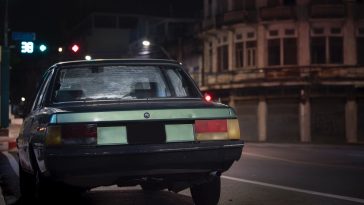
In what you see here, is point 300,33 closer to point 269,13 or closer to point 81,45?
point 269,13

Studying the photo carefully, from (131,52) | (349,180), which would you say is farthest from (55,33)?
(349,180)

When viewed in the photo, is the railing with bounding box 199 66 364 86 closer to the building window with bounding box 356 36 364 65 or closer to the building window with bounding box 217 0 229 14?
the building window with bounding box 356 36 364 65

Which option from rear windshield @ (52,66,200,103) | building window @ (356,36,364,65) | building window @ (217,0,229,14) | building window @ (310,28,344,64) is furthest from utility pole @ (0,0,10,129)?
rear windshield @ (52,66,200,103)

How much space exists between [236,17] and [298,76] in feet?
17.1

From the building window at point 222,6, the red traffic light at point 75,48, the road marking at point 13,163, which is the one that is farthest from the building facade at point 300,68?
the road marking at point 13,163

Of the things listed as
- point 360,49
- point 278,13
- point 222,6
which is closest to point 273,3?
point 278,13

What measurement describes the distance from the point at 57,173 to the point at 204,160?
1.41 m

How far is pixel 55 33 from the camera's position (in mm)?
73812

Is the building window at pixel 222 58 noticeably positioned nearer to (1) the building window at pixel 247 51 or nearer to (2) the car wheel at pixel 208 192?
(1) the building window at pixel 247 51

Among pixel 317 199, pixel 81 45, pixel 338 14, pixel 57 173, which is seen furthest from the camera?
pixel 338 14

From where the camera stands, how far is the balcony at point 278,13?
34688mm

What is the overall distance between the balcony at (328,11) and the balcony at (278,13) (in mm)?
1144

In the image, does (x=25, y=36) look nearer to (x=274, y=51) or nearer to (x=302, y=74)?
(x=274, y=51)

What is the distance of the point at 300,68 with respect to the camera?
34531mm
